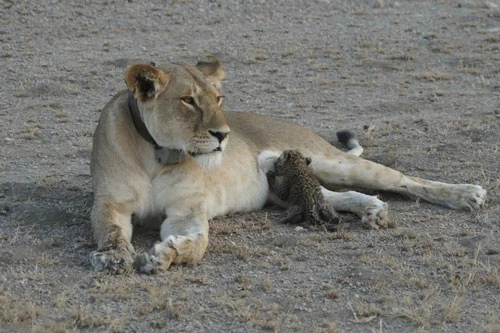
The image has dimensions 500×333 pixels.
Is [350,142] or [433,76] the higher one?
[350,142]

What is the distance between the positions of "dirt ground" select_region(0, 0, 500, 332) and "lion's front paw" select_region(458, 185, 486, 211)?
0.32 feet

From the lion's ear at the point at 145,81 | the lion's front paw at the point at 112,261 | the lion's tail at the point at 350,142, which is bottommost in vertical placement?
the lion's tail at the point at 350,142

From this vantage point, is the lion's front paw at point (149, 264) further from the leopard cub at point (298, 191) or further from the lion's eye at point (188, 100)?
the leopard cub at point (298, 191)

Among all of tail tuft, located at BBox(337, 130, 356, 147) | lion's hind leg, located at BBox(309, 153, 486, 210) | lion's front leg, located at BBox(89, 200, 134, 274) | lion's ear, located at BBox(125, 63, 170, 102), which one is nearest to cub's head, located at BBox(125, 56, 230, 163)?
lion's ear, located at BBox(125, 63, 170, 102)

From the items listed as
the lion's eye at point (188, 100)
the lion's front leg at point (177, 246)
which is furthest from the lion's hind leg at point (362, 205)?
the lion's eye at point (188, 100)

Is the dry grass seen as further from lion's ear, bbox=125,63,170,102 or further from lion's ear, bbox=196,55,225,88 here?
lion's ear, bbox=125,63,170,102

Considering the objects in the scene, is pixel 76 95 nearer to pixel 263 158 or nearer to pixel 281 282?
pixel 263 158

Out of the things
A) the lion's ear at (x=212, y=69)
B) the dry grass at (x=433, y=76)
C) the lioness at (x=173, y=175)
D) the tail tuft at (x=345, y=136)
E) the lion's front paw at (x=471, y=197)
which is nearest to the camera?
the lioness at (x=173, y=175)

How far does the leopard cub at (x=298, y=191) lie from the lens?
5.28 m

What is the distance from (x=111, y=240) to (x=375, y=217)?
4.66ft

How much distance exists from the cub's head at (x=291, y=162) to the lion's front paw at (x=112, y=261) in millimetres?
1399

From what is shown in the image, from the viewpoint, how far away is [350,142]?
6.71m

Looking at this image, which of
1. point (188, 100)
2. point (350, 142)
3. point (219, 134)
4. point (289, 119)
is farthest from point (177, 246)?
point (289, 119)

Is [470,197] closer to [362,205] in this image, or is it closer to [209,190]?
[362,205]
